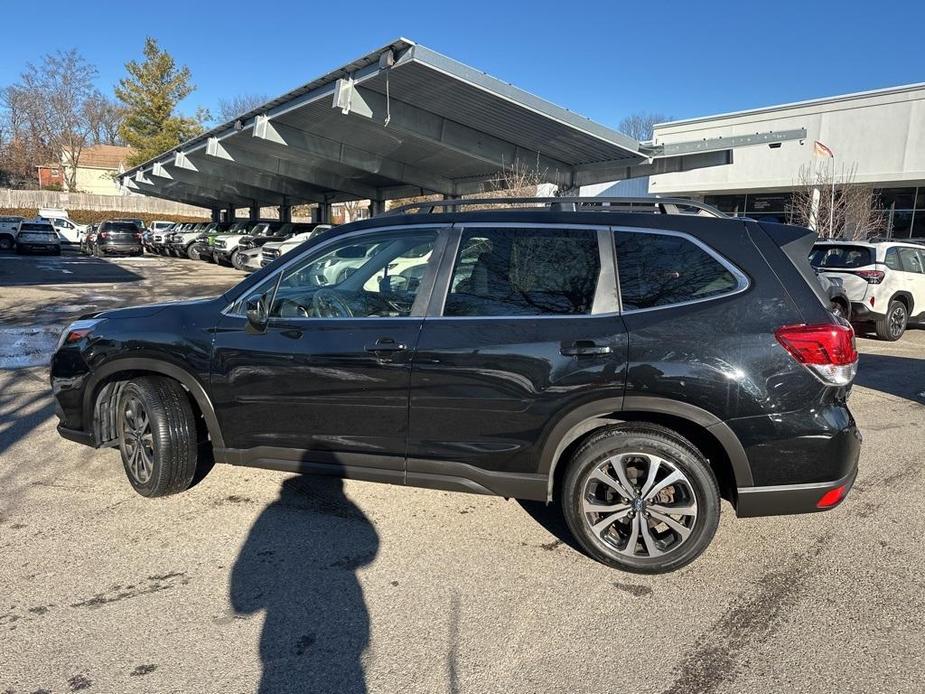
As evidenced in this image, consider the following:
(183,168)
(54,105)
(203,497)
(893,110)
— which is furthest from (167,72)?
(203,497)

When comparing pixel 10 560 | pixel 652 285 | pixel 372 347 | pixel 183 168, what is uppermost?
pixel 183 168

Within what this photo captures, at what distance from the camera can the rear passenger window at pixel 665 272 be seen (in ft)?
10.6

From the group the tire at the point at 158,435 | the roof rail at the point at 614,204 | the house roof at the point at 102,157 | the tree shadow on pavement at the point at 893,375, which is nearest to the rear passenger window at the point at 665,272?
the roof rail at the point at 614,204

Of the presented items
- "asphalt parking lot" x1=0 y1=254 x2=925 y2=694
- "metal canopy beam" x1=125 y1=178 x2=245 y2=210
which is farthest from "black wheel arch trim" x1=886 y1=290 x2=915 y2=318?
"metal canopy beam" x1=125 y1=178 x2=245 y2=210

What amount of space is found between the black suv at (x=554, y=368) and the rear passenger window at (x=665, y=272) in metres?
0.01

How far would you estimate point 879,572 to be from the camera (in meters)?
→ 3.38

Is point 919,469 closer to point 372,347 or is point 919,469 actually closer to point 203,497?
point 372,347

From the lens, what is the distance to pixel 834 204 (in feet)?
74.2

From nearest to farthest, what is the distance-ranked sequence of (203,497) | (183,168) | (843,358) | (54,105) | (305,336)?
(843,358) < (305,336) < (203,497) < (183,168) < (54,105)

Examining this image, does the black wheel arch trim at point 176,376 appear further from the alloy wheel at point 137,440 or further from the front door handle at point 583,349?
the front door handle at point 583,349

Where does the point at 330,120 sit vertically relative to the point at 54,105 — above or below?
below

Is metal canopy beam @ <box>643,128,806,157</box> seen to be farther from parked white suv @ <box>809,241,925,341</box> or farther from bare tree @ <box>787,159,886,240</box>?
parked white suv @ <box>809,241,925,341</box>

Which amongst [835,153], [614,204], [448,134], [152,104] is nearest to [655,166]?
[448,134]

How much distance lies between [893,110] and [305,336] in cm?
2819
